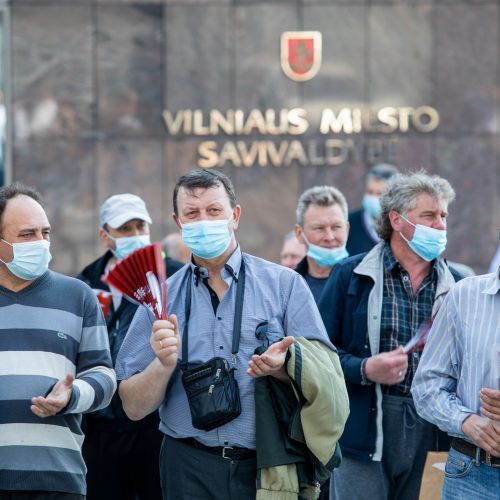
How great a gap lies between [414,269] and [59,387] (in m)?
2.10

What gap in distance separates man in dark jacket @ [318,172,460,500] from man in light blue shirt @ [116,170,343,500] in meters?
0.91

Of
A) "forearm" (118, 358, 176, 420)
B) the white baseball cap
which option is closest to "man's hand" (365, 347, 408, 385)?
"forearm" (118, 358, 176, 420)

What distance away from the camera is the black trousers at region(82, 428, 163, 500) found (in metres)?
5.68

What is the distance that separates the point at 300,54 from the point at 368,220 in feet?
16.0

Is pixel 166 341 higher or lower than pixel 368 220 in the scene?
lower

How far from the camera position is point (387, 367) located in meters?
4.92

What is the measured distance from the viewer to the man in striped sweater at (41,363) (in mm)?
4043

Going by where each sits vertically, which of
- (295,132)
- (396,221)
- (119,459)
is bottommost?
(119,459)

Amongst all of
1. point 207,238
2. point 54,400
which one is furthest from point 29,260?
point 207,238

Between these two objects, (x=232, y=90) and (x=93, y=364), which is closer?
(x=93, y=364)

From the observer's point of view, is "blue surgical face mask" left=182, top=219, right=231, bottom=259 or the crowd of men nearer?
the crowd of men

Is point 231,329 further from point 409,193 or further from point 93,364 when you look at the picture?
point 409,193

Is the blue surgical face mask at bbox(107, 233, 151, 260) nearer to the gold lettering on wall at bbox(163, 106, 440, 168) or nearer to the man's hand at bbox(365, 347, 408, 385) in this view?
the man's hand at bbox(365, 347, 408, 385)

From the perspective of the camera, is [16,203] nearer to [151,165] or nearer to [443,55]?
[151,165]
